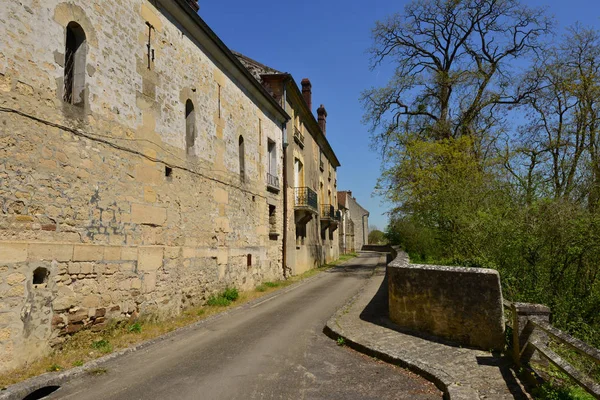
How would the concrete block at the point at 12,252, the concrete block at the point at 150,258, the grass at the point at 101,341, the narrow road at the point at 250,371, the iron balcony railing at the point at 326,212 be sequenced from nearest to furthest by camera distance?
the narrow road at the point at 250,371 < the concrete block at the point at 12,252 < the grass at the point at 101,341 < the concrete block at the point at 150,258 < the iron balcony railing at the point at 326,212

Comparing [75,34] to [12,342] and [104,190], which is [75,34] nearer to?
[104,190]

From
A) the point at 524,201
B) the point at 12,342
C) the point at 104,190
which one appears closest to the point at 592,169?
the point at 524,201

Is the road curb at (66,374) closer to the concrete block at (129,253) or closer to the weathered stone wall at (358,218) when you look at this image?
the concrete block at (129,253)

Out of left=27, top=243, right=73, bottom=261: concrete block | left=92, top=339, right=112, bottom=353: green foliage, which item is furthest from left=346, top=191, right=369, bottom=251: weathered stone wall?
left=27, top=243, right=73, bottom=261: concrete block

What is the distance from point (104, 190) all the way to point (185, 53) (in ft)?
15.3

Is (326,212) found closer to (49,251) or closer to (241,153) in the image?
(241,153)

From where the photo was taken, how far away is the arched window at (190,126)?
10.5 meters

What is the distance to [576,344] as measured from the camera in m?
3.87

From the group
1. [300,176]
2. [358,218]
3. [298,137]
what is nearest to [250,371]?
[298,137]

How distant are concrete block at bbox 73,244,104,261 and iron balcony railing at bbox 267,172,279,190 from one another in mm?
9317

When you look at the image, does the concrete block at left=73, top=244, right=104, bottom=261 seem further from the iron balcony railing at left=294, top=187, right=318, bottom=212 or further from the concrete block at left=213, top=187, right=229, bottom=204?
the iron balcony railing at left=294, top=187, right=318, bottom=212

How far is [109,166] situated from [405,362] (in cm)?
587

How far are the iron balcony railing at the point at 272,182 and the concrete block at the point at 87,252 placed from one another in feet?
30.6

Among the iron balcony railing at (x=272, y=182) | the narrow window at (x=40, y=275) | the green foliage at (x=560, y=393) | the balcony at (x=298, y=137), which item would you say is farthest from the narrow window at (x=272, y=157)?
the green foliage at (x=560, y=393)
